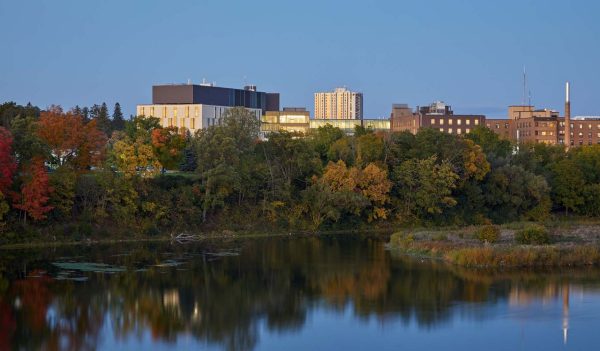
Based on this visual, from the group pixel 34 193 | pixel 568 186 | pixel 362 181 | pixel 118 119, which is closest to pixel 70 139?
pixel 34 193

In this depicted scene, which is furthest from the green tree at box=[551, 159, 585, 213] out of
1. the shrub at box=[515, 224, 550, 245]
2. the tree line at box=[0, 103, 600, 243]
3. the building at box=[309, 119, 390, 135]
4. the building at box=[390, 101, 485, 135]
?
the building at box=[390, 101, 485, 135]

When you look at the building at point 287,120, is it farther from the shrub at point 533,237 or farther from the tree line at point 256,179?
the shrub at point 533,237

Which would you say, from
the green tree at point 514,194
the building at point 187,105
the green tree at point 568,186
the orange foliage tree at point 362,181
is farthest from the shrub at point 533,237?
the building at point 187,105

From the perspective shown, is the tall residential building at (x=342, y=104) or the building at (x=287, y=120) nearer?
the building at (x=287, y=120)

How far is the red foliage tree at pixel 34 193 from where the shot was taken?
50344 millimetres

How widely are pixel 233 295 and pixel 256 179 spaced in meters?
25.8

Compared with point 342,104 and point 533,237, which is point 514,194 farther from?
point 342,104

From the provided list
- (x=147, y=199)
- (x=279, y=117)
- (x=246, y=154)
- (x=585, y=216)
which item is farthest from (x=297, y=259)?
(x=279, y=117)

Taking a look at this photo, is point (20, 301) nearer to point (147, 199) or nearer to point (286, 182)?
point (147, 199)

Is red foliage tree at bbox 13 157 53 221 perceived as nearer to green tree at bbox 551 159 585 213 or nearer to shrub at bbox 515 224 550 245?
shrub at bbox 515 224 550 245

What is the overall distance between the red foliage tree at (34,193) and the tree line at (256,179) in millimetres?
66

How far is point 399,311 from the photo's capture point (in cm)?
3281

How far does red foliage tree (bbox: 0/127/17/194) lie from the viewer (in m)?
49.1

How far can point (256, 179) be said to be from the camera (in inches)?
Answer: 2445
